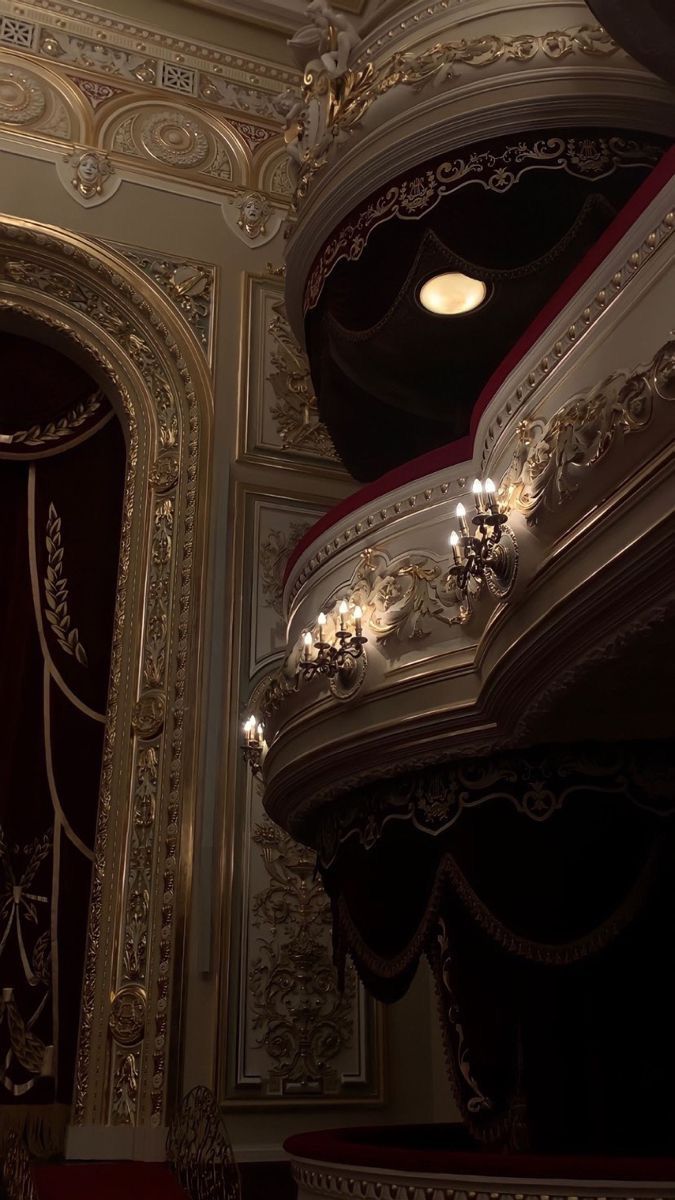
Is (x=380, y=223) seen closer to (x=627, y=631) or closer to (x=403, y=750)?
(x=403, y=750)

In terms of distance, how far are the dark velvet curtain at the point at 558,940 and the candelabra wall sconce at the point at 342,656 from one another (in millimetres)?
336

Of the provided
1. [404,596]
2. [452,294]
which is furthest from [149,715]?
[452,294]

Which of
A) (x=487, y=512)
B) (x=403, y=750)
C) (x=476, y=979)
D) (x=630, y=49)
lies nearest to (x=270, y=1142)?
(x=476, y=979)

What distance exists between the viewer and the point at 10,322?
204 inches

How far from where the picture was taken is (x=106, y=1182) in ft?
11.5

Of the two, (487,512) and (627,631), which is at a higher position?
(487,512)

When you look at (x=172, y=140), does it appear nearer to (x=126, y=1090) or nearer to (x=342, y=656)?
(x=342, y=656)

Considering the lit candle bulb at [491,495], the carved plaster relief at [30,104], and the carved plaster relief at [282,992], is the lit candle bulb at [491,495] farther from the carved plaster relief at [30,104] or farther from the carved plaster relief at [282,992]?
the carved plaster relief at [30,104]

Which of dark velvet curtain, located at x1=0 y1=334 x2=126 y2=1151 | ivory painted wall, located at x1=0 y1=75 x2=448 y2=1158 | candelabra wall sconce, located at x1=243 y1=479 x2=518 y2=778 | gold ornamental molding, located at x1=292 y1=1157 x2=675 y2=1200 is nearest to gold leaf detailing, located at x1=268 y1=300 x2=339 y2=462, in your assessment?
ivory painted wall, located at x1=0 y1=75 x2=448 y2=1158

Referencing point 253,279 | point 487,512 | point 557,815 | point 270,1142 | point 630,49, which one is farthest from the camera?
point 253,279

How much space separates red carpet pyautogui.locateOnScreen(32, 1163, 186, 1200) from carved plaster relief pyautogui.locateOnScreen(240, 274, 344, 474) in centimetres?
283

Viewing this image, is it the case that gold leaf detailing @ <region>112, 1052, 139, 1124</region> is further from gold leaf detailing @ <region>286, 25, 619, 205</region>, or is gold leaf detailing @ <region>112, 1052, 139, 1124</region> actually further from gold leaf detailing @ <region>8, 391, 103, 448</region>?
gold leaf detailing @ <region>286, 25, 619, 205</region>

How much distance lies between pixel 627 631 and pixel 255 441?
3.26m

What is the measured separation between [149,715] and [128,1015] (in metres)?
1.11
